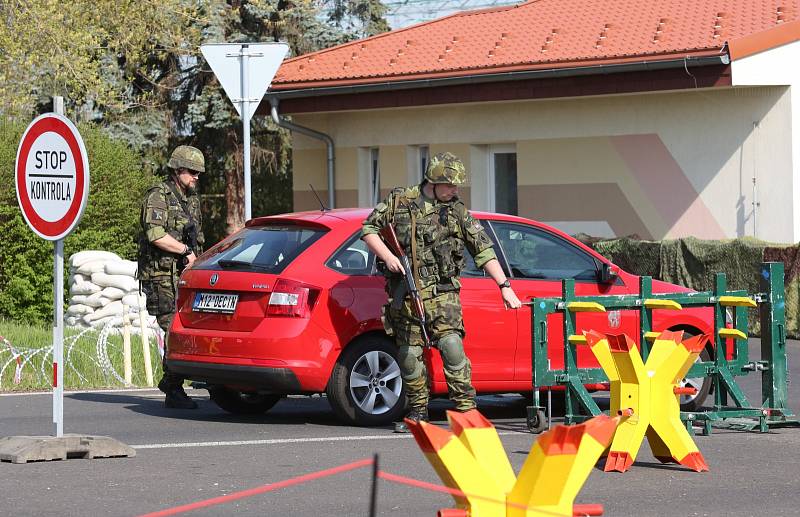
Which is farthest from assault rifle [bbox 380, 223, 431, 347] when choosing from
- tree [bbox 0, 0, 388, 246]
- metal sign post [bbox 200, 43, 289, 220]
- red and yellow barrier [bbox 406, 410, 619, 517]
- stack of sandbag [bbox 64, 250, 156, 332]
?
tree [bbox 0, 0, 388, 246]

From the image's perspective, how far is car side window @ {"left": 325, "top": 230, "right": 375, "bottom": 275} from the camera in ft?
34.7

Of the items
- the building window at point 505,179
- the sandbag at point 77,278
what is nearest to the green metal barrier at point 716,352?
the sandbag at point 77,278

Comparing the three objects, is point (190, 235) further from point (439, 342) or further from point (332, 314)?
point (439, 342)

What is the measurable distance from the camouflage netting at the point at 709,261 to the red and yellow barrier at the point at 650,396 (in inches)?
369

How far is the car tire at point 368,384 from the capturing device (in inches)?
411

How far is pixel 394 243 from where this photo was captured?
9.97 metres

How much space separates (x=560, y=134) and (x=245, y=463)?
13.6 m

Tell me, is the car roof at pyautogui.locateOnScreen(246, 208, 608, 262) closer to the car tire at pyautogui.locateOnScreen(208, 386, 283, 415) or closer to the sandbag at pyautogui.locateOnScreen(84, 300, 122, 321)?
the car tire at pyautogui.locateOnScreen(208, 386, 283, 415)

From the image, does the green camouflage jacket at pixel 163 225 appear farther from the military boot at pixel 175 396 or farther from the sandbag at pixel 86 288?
the sandbag at pixel 86 288

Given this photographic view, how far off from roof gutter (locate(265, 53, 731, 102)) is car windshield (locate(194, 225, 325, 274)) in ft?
32.2

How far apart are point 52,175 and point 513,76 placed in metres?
13.1

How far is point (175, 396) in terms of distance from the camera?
11.8m

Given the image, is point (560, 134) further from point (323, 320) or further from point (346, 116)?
point (323, 320)

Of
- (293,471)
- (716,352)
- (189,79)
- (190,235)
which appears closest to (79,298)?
(190,235)
